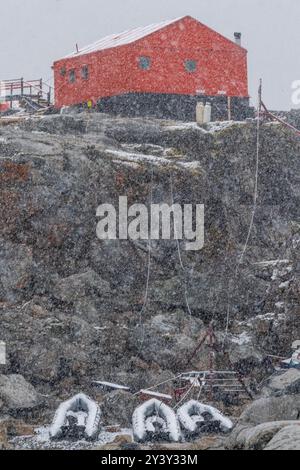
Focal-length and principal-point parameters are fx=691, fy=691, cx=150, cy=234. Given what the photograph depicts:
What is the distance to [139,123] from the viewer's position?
33594 millimetres

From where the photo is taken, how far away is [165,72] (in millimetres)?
38094

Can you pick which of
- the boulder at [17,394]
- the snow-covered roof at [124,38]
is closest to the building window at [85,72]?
the snow-covered roof at [124,38]

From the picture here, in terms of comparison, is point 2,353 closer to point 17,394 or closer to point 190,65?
point 17,394

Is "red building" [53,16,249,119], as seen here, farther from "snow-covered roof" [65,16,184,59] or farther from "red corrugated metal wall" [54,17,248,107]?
"snow-covered roof" [65,16,184,59]

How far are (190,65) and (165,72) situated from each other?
1670 millimetres

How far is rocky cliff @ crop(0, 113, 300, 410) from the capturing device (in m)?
21.6

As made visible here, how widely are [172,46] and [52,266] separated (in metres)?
18.5

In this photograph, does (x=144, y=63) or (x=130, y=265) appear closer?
(x=130, y=265)

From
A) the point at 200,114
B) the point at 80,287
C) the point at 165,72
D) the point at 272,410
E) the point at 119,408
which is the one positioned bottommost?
the point at 119,408

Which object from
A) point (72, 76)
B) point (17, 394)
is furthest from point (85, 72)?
point (17, 394)

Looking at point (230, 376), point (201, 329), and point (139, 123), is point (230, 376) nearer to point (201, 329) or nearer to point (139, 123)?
point (201, 329)

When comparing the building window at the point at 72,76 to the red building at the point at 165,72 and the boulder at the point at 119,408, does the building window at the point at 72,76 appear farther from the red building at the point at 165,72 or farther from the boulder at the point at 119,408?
the boulder at the point at 119,408

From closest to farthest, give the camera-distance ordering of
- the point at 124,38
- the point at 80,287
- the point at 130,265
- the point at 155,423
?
the point at 155,423 → the point at 80,287 → the point at 130,265 → the point at 124,38

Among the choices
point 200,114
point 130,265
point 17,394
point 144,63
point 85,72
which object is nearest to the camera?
point 17,394
